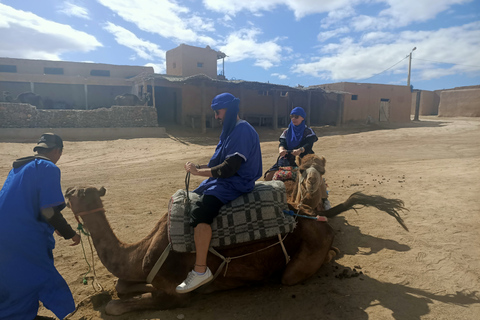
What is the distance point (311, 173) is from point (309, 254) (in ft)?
3.63

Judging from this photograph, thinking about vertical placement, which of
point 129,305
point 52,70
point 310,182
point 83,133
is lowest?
point 129,305

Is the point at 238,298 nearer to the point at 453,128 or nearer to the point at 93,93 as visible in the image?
the point at 453,128

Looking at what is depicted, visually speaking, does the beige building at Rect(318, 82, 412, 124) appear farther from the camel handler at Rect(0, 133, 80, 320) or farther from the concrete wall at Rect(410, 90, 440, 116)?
the camel handler at Rect(0, 133, 80, 320)

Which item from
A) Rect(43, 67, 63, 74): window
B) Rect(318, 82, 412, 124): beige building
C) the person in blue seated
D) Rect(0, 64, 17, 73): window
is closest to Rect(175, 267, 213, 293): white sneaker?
the person in blue seated

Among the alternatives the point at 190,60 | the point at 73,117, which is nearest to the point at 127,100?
the point at 73,117

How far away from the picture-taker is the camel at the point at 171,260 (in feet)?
10.0

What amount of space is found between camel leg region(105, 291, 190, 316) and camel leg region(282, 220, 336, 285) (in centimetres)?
112

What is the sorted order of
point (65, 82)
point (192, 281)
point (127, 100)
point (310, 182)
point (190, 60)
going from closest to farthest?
point (192, 281), point (310, 182), point (127, 100), point (65, 82), point (190, 60)

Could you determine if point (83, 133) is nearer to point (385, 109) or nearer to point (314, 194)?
point (314, 194)

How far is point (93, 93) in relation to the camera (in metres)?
26.7

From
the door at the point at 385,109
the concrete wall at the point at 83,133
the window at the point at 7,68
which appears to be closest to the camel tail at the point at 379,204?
the concrete wall at the point at 83,133

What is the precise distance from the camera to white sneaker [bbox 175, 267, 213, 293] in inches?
109

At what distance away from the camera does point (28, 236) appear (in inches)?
105

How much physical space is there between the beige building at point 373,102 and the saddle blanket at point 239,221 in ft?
74.2
